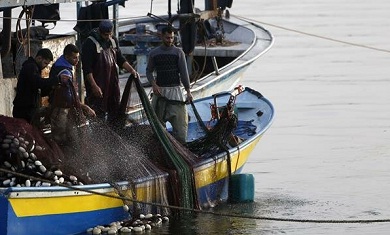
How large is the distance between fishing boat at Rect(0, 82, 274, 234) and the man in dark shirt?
1245 millimetres

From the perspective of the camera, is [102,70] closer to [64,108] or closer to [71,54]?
[71,54]

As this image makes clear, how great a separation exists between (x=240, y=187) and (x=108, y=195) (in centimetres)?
272

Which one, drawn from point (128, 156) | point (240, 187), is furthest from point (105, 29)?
point (240, 187)

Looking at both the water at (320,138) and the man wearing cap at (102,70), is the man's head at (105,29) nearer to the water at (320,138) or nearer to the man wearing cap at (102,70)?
the man wearing cap at (102,70)

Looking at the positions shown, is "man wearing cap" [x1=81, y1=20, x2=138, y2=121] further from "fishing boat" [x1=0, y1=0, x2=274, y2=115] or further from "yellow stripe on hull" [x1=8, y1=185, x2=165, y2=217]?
"yellow stripe on hull" [x1=8, y1=185, x2=165, y2=217]

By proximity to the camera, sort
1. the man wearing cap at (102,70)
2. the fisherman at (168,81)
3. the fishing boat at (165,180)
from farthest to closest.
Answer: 1. the fisherman at (168,81)
2. the man wearing cap at (102,70)
3. the fishing boat at (165,180)

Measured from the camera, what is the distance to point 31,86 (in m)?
13.5

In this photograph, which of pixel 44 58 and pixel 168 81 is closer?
pixel 44 58

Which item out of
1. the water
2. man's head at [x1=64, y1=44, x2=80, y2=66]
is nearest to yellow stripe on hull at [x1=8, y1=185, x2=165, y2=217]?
the water

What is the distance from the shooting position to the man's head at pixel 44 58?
13516mm

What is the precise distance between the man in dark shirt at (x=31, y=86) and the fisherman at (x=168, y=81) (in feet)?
5.58

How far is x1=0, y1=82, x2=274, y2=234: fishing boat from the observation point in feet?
40.6

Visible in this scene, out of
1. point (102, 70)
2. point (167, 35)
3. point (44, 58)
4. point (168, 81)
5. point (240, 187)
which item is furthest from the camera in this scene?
point (240, 187)

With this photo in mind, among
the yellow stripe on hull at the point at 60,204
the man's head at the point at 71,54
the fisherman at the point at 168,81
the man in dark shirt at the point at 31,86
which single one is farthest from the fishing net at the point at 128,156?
the man's head at the point at 71,54
